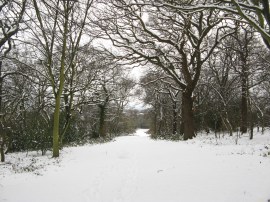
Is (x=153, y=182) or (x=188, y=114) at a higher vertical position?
(x=188, y=114)

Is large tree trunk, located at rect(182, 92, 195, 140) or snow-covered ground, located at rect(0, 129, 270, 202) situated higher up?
large tree trunk, located at rect(182, 92, 195, 140)

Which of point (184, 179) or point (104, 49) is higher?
point (104, 49)

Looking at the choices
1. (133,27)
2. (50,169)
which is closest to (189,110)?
(133,27)

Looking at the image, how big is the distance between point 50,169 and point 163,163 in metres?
4.26

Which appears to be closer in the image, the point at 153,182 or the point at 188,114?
the point at 153,182

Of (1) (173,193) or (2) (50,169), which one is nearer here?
(1) (173,193)

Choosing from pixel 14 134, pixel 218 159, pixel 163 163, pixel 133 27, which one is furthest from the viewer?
pixel 14 134

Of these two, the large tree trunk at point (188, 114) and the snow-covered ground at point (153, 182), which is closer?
the snow-covered ground at point (153, 182)

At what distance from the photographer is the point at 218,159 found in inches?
389

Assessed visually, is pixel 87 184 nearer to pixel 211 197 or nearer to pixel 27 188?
pixel 27 188

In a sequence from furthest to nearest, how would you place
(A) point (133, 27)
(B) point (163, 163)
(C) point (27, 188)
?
(A) point (133, 27) < (B) point (163, 163) < (C) point (27, 188)

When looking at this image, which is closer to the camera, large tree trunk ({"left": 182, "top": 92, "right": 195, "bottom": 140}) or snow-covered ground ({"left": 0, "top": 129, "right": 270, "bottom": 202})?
snow-covered ground ({"left": 0, "top": 129, "right": 270, "bottom": 202})

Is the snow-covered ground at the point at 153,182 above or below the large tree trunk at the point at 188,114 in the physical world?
below

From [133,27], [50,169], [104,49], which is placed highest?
[133,27]
